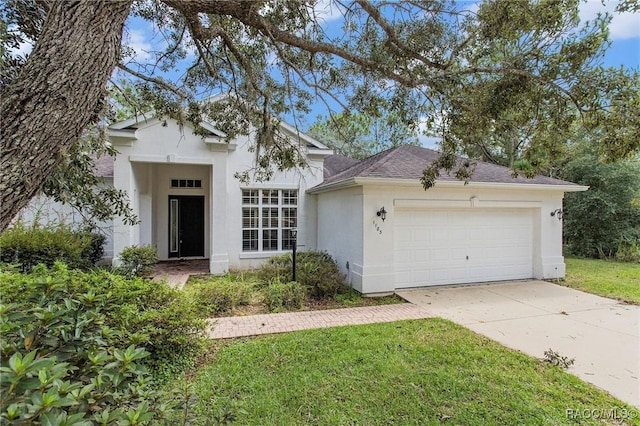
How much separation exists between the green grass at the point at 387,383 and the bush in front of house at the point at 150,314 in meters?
0.47

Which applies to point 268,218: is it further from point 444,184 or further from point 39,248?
point 39,248

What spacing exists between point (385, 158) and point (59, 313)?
8997mm

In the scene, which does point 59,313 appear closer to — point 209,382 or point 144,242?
point 209,382

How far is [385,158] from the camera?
9914mm

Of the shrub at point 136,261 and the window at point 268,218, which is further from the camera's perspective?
the window at point 268,218

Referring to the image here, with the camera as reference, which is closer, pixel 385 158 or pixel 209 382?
pixel 209 382

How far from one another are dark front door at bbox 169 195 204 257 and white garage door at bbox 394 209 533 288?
875cm

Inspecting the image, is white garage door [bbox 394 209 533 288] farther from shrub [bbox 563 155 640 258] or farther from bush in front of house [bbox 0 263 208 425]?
bush in front of house [bbox 0 263 208 425]

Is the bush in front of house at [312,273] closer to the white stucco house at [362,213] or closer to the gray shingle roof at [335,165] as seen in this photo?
the white stucco house at [362,213]

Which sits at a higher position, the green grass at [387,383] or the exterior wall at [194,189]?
the exterior wall at [194,189]

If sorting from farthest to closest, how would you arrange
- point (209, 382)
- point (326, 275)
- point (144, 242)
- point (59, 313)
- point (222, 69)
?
point (144, 242), point (326, 275), point (222, 69), point (209, 382), point (59, 313)

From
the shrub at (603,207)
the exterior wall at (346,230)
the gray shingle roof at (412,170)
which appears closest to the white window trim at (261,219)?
the exterior wall at (346,230)

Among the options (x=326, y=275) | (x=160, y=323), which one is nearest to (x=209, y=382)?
(x=160, y=323)

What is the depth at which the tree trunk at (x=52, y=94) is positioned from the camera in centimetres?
208
